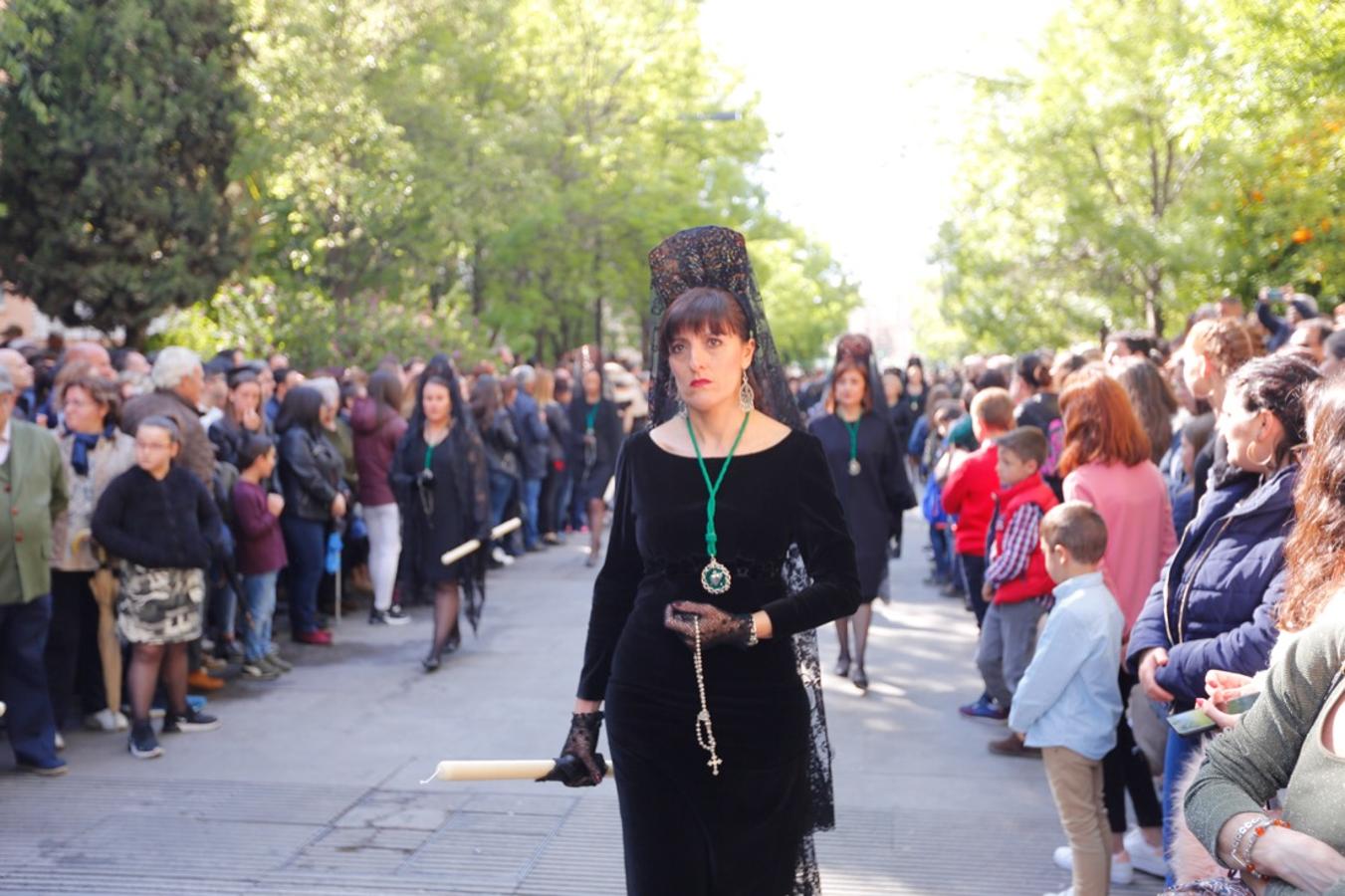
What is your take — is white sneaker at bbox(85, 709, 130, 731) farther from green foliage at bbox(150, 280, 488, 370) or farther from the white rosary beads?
green foliage at bbox(150, 280, 488, 370)

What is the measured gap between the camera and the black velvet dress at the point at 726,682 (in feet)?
12.4

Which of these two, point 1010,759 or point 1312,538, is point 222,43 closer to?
point 1010,759

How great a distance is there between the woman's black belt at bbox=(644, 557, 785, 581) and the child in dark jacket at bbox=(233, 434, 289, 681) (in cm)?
647

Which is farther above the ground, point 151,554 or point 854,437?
point 854,437

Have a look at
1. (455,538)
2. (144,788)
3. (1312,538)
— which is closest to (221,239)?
(455,538)

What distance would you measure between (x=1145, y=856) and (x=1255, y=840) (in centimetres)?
383

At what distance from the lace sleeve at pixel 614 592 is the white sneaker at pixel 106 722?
536cm

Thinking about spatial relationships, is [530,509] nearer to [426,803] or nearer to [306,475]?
[306,475]

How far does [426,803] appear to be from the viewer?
7.16m

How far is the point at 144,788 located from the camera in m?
7.39

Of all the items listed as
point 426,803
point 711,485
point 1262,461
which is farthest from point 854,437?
point 711,485

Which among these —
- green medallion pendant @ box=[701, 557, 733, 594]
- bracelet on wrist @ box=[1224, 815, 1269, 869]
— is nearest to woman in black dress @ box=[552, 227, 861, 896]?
green medallion pendant @ box=[701, 557, 733, 594]

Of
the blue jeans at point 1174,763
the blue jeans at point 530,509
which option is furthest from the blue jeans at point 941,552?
the blue jeans at point 1174,763

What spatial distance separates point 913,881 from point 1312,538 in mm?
3547
